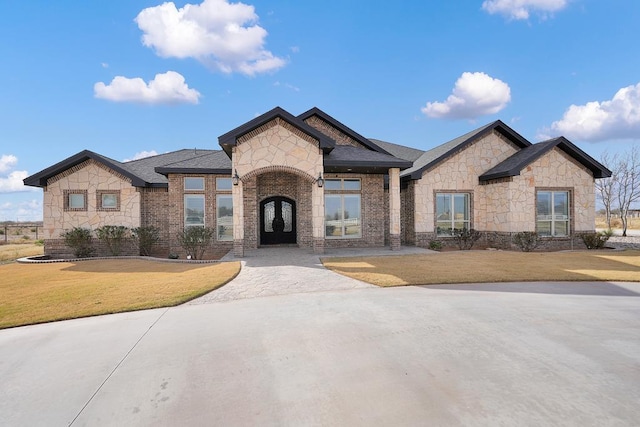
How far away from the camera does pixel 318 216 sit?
501 inches

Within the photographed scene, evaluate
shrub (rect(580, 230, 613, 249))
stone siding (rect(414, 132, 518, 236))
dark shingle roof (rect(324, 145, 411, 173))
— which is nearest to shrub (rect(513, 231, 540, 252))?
stone siding (rect(414, 132, 518, 236))

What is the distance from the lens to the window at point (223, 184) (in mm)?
14943

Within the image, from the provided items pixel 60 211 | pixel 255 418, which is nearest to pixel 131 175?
pixel 60 211

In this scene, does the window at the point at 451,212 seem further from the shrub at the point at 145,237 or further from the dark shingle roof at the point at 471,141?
the shrub at the point at 145,237

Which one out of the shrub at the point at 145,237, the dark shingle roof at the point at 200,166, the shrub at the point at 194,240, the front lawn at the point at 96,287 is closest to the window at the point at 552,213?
the front lawn at the point at 96,287

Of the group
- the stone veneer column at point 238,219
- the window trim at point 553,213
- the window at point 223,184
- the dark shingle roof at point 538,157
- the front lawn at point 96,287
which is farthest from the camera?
the window trim at point 553,213

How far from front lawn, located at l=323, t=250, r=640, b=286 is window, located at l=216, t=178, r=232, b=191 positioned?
21.9ft

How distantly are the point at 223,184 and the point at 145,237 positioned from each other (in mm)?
4202

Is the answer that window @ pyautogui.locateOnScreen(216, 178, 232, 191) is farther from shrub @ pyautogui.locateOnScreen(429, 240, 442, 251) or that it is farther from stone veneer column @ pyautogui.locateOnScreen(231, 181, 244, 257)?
shrub @ pyautogui.locateOnScreen(429, 240, 442, 251)

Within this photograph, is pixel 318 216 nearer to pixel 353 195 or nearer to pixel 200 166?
pixel 353 195

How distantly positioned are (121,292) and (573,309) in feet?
30.4

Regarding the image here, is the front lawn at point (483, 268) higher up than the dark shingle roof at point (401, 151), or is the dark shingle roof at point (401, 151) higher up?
the dark shingle roof at point (401, 151)

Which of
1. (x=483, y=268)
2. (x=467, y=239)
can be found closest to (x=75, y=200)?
(x=483, y=268)

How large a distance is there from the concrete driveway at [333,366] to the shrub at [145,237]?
31.1ft
